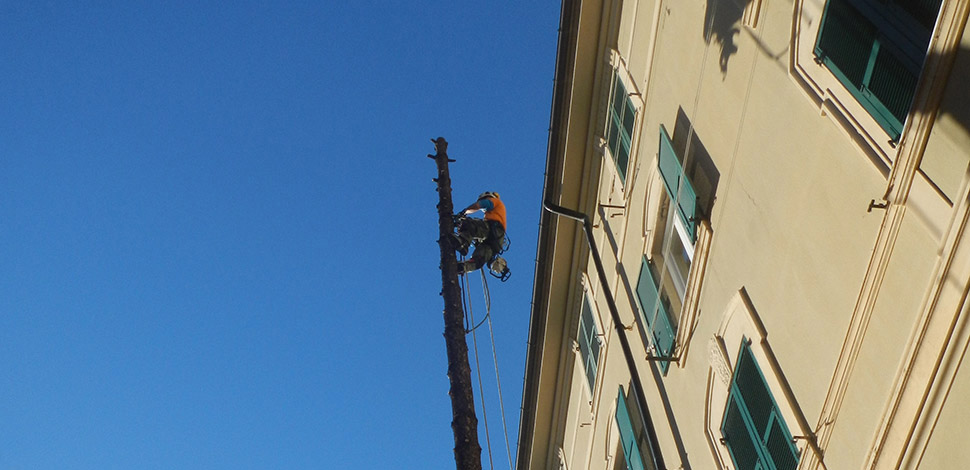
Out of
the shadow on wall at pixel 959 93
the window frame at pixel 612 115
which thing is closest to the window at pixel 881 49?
the shadow on wall at pixel 959 93

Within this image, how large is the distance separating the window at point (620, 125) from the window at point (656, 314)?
166 cm

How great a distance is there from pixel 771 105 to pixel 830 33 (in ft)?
2.96

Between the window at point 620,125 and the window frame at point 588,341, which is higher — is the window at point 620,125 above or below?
above

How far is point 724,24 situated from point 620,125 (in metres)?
3.24

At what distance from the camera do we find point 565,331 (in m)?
13.8

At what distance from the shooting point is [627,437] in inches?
396

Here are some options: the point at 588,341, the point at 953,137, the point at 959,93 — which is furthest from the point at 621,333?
the point at 959,93

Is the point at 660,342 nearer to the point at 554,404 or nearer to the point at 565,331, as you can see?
the point at 565,331

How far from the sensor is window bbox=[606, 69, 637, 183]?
10500mm

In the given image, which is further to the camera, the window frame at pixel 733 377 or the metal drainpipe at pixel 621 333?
the metal drainpipe at pixel 621 333

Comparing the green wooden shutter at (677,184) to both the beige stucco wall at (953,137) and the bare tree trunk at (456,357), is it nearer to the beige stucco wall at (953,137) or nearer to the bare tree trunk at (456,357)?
the bare tree trunk at (456,357)

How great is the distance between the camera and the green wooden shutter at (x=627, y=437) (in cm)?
957

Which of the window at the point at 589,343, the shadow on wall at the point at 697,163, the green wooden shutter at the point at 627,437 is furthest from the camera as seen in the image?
the window at the point at 589,343

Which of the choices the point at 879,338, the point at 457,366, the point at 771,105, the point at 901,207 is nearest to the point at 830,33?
the point at 771,105
